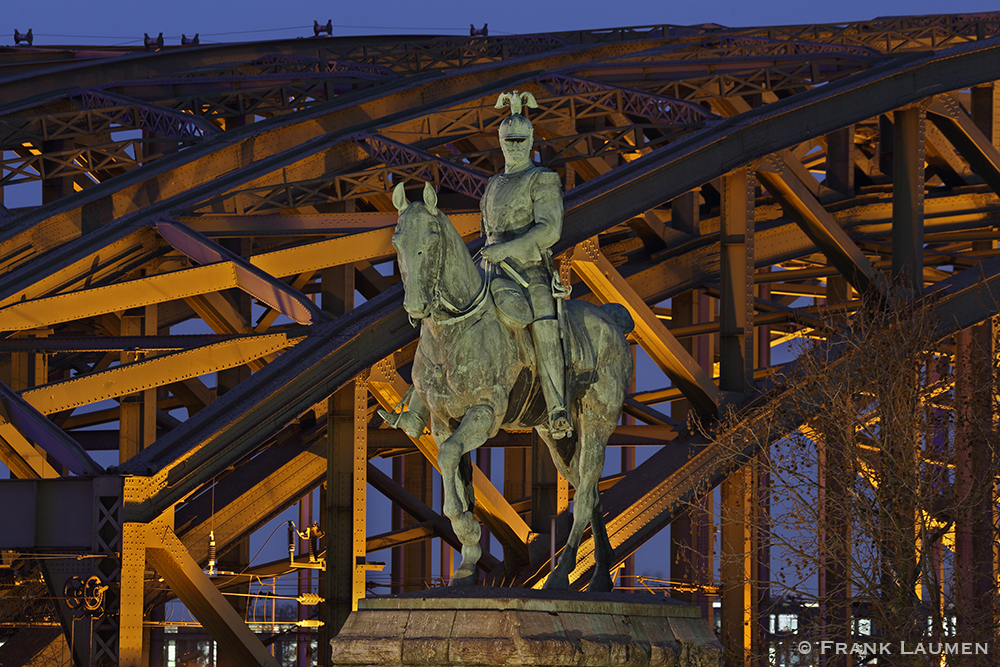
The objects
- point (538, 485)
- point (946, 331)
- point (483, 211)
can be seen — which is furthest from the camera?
point (946, 331)

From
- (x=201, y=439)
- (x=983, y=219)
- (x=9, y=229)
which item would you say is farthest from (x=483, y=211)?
(x=983, y=219)

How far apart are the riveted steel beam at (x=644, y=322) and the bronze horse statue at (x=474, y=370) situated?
917cm

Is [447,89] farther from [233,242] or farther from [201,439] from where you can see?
[201,439]

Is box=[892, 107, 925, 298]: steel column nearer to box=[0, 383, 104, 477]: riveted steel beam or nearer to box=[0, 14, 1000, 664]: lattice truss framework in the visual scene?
box=[0, 14, 1000, 664]: lattice truss framework

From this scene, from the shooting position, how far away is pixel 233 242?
83.8 feet

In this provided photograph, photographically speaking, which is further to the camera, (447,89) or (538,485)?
(447,89)

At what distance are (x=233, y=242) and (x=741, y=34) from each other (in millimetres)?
12200

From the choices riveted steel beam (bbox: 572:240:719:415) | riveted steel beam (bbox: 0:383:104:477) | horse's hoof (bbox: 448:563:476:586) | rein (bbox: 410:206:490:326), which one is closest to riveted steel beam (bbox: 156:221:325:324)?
riveted steel beam (bbox: 0:383:104:477)

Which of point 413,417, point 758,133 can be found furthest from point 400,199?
point 758,133

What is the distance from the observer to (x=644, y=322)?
20.8 metres

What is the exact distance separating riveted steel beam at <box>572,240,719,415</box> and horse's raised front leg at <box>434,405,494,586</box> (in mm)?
10313

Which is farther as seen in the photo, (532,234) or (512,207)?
(512,207)

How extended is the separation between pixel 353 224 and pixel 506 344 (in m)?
11.4

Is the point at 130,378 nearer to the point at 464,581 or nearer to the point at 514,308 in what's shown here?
the point at 514,308
